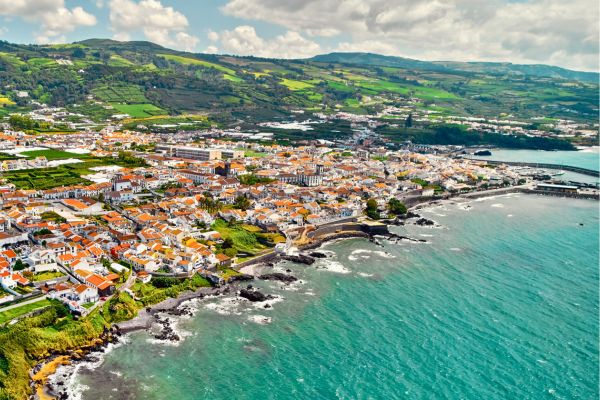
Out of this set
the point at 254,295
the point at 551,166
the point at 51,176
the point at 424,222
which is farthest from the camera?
the point at 551,166

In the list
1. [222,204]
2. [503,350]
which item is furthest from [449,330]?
[222,204]

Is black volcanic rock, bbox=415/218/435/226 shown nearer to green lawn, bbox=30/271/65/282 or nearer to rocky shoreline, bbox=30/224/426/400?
rocky shoreline, bbox=30/224/426/400

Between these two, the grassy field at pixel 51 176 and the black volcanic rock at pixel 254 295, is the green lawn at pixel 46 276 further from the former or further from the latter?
the grassy field at pixel 51 176

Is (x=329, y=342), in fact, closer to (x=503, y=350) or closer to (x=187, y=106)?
(x=503, y=350)

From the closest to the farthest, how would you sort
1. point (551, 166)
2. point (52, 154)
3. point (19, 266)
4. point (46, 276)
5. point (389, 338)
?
point (389, 338)
point (46, 276)
point (19, 266)
point (52, 154)
point (551, 166)

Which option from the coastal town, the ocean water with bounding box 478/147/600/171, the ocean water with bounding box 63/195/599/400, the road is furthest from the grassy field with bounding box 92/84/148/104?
the road

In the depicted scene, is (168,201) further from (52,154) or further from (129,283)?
(52,154)

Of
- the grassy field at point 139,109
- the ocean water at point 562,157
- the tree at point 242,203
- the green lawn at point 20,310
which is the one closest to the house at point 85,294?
the green lawn at point 20,310

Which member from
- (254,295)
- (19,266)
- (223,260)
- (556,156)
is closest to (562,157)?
(556,156)
